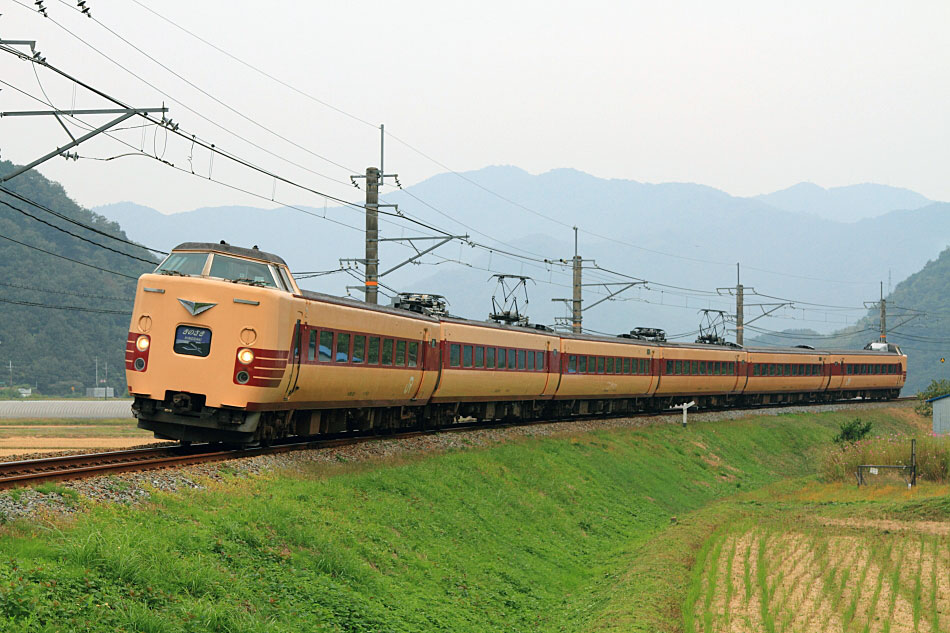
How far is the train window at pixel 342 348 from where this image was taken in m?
21.7

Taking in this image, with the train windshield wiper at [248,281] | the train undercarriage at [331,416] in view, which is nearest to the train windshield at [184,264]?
the train windshield wiper at [248,281]

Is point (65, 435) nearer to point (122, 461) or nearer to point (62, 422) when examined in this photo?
point (62, 422)

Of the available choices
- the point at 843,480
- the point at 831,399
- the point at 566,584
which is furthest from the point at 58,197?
the point at 566,584

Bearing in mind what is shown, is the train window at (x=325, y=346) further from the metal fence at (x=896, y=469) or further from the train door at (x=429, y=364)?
the metal fence at (x=896, y=469)

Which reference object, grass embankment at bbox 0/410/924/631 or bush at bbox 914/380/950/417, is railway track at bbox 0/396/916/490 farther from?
bush at bbox 914/380/950/417

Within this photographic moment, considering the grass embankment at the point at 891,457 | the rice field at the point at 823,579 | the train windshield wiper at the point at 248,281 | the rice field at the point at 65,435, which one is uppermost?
the train windshield wiper at the point at 248,281

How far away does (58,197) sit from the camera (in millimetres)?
116938

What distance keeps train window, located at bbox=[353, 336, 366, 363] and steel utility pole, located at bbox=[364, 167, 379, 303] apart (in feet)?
17.9

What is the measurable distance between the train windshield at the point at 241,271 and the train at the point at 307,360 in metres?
0.03

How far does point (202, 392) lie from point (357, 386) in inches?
210

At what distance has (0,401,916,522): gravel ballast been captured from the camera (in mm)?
12125

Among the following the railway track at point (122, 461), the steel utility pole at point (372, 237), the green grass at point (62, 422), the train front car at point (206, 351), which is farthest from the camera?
the green grass at point (62, 422)

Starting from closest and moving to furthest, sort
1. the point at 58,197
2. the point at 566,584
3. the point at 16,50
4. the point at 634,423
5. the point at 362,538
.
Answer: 1. the point at 362,538
2. the point at 16,50
3. the point at 566,584
4. the point at 634,423
5. the point at 58,197

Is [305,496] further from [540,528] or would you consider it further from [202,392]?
[540,528]
